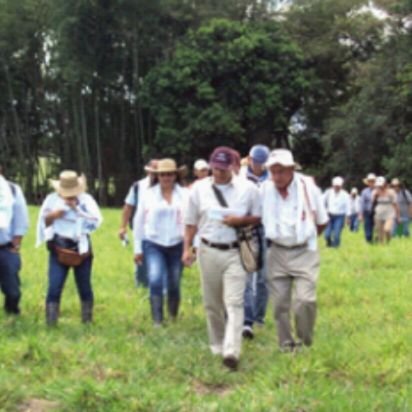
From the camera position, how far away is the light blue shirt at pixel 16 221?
333 inches

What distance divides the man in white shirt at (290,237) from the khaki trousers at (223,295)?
361mm

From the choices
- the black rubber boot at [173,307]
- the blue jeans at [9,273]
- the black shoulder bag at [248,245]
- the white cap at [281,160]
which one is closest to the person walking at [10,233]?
the blue jeans at [9,273]

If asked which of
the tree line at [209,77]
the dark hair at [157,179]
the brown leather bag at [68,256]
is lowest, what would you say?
the brown leather bag at [68,256]

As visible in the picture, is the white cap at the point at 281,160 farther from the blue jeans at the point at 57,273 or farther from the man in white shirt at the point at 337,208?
the man in white shirt at the point at 337,208

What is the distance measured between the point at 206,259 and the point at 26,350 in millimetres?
1730

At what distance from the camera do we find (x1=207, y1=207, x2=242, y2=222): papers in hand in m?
7.33

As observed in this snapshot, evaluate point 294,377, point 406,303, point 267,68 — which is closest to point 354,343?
point 294,377

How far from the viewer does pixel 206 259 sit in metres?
7.35

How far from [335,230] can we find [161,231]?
10.1 m

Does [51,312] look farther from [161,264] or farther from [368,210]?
[368,210]

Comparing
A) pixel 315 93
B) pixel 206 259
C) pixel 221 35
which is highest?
pixel 221 35

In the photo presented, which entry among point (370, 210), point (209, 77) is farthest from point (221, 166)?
point (209, 77)

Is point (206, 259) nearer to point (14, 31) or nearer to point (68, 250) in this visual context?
point (68, 250)

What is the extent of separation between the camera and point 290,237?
7.31 m
